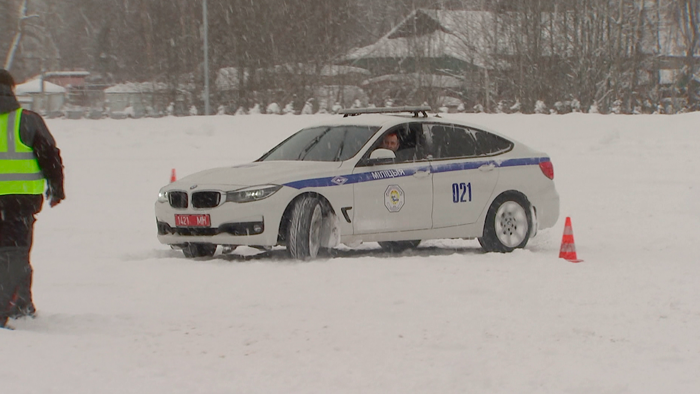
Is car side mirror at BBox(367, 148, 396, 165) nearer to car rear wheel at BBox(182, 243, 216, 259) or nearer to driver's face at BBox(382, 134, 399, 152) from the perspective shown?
driver's face at BBox(382, 134, 399, 152)

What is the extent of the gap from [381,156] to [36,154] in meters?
4.52

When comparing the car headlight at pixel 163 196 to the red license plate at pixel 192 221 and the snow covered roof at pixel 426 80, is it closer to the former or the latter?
the red license plate at pixel 192 221

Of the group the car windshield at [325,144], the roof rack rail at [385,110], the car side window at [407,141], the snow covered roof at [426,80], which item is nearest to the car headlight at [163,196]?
the car windshield at [325,144]

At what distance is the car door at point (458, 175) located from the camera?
1126 centimetres

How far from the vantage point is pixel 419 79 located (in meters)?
40.1

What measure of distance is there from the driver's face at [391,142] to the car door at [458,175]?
419mm

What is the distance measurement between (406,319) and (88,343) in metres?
2.17

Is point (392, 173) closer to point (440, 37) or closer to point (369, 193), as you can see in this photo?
point (369, 193)

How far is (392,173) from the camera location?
10867 millimetres

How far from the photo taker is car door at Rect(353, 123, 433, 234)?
10.6 m

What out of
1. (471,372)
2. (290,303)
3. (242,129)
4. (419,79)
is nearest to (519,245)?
(290,303)

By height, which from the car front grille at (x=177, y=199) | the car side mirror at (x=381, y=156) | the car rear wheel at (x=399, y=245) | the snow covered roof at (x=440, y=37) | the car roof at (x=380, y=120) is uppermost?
the snow covered roof at (x=440, y=37)

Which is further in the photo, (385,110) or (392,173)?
(385,110)

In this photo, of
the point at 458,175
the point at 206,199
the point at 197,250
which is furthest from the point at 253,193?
the point at 458,175
